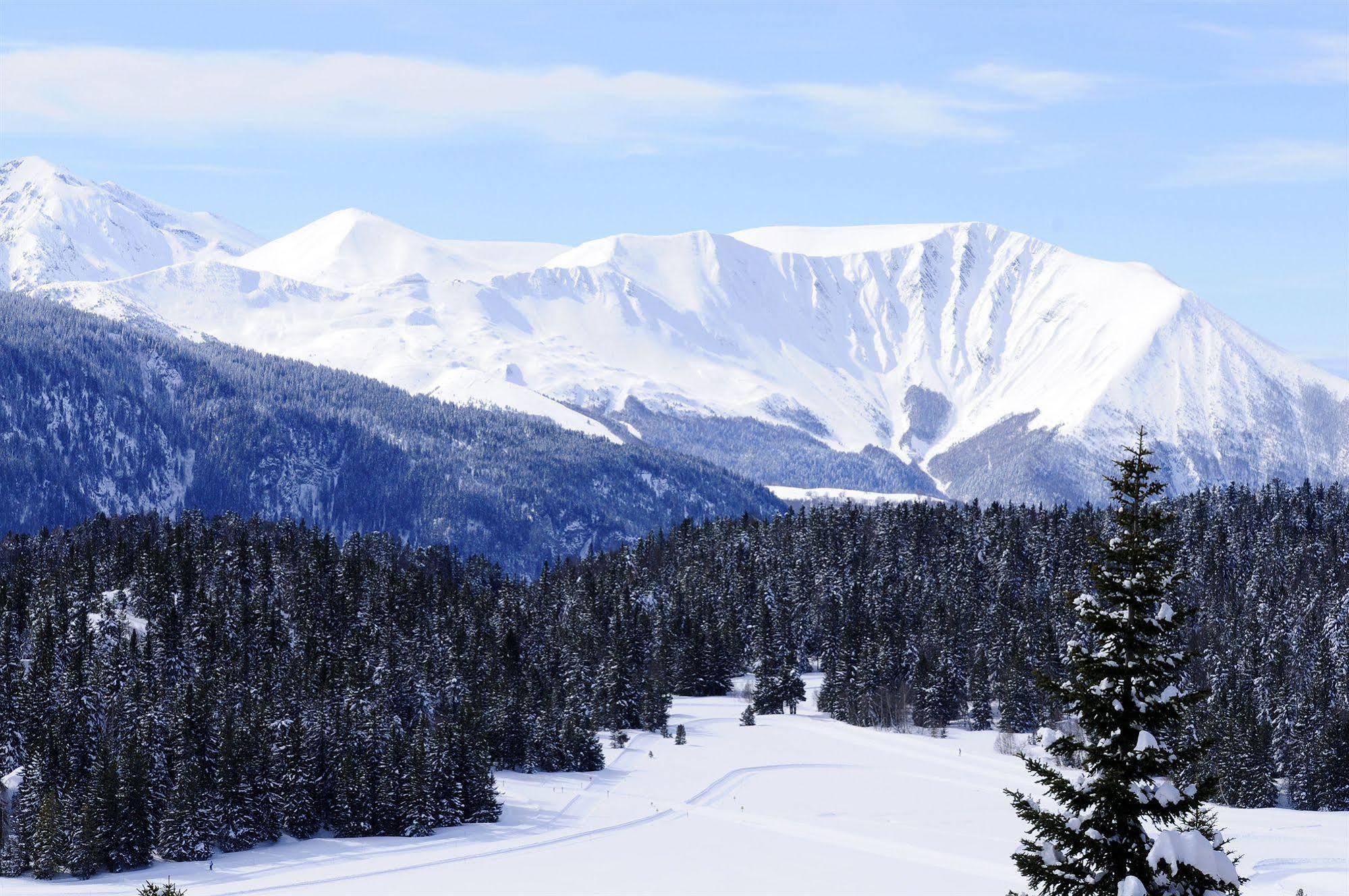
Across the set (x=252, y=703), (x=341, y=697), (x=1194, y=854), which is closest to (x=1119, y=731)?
(x=1194, y=854)

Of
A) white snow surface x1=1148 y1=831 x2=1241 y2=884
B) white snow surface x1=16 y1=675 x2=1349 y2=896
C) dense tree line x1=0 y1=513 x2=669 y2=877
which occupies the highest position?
white snow surface x1=1148 y1=831 x2=1241 y2=884

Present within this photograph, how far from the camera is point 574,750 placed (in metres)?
151

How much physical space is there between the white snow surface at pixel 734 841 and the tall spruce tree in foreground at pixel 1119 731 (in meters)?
75.5

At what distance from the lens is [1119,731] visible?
23.0m

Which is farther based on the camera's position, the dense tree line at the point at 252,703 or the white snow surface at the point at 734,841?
the dense tree line at the point at 252,703

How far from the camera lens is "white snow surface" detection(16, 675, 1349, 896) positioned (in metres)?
99.0

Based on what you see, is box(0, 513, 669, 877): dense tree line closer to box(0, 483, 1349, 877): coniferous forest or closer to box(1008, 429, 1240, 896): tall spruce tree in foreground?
box(0, 483, 1349, 877): coniferous forest

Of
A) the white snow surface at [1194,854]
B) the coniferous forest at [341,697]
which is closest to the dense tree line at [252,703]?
the coniferous forest at [341,697]

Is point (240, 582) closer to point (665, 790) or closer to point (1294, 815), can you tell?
point (665, 790)

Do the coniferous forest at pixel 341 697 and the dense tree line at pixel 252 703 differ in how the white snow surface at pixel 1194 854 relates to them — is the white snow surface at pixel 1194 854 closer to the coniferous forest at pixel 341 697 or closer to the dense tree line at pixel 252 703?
the coniferous forest at pixel 341 697

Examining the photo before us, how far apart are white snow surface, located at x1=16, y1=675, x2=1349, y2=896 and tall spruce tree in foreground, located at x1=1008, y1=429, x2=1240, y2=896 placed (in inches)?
2971

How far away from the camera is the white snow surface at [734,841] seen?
99000mm

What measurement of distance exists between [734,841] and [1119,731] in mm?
96902

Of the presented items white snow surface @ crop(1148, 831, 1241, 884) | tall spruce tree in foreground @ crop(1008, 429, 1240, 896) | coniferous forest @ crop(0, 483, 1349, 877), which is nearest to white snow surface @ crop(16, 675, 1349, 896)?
coniferous forest @ crop(0, 483, 1349, 877)
